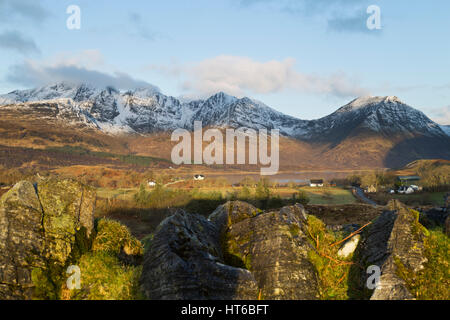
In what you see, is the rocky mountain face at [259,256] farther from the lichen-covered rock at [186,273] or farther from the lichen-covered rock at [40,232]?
the lichen-covered rock at [40,232]

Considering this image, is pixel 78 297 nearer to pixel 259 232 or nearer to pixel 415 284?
pixel 259 232

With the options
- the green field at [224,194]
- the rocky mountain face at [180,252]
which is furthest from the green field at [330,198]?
the rocky mountain face at [180,252]

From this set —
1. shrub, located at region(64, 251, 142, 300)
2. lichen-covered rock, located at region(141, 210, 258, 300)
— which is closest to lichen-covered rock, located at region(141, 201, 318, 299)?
lichen-covered rock, located at region(141, 210, 258, 300)

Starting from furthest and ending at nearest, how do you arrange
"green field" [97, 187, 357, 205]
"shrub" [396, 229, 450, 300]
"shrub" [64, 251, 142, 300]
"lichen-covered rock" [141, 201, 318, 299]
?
"green field" [97, 187, 357, 205]
"shrub" [396, 229, 450, 300]
"shrub" [64, 251, 142, 300]
"lichen-covered rock" [141, 201, 318, 299]

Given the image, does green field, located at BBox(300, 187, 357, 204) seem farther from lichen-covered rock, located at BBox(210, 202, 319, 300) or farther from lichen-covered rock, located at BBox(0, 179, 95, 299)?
lichen-covered rock, located at BBox(0, 179, 95, 299)

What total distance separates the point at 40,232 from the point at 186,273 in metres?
3.46

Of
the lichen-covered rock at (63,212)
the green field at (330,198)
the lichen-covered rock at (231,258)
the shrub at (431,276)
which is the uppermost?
the lichen-covered rock at (63,212)

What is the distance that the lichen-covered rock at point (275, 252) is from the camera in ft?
23.0

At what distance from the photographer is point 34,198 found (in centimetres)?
729

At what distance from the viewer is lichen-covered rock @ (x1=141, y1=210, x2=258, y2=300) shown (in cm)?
587

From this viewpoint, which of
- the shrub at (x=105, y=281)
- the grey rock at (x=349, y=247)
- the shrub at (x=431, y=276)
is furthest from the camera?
the grey rock at (x=349, y=247)

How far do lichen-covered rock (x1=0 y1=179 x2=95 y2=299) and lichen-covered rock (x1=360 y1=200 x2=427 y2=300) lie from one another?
689 centimetres

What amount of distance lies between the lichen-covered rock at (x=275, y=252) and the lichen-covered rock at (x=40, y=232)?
385cm
